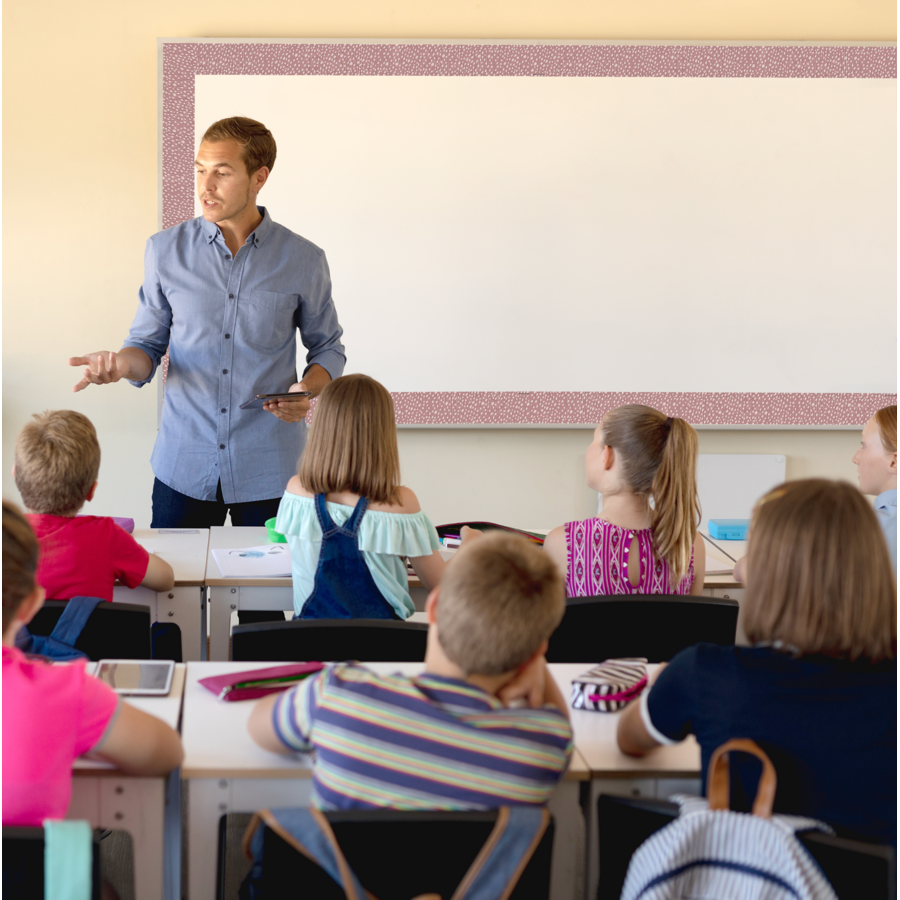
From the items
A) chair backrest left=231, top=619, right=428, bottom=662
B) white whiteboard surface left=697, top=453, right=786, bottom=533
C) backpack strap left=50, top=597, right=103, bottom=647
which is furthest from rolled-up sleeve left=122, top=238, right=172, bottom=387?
white whiteboard surface left=697, top=453, right=786, bottom=533

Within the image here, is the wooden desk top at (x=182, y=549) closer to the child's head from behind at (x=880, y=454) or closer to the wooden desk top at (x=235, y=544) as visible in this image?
the wooden desk top at (x=235, y=544)

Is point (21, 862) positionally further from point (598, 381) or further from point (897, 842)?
point (598, 381)

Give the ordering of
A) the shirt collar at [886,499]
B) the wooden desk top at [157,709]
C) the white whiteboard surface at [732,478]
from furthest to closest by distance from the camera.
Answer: the white whiteboard surface at [732,478] → the shirt collar at [886,499] → the wooden desk top at [157,709]

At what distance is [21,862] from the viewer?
3.75 feet

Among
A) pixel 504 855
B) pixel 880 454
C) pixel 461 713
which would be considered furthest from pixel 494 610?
pixel 880 454

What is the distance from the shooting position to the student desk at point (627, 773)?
1.47 metres

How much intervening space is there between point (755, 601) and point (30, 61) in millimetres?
3695

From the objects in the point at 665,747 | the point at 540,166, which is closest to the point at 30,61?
the point at 540,166

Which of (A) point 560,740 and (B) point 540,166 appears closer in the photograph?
(A) point 560,740

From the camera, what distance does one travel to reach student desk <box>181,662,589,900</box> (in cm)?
143

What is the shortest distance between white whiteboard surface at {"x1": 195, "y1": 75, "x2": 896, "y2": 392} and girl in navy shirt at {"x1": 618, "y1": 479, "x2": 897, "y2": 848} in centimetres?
292

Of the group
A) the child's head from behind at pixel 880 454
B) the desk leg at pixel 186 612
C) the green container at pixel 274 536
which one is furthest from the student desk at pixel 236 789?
the child's head from behind at pixel 880 454

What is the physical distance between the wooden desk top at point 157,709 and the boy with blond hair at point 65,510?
480mm

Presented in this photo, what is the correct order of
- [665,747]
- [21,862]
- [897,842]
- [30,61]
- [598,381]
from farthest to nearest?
[598,381], [30,61], [665,747], [897,842], [21,862]
